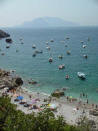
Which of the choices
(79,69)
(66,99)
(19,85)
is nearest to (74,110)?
(66,99)

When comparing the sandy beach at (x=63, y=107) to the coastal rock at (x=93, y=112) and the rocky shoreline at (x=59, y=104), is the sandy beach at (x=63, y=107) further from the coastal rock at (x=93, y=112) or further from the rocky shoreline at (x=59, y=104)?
the coastal rock at (x=93, y=112)

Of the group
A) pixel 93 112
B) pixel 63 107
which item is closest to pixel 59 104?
pixel 63 107

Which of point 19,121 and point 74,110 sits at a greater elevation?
point 19,121

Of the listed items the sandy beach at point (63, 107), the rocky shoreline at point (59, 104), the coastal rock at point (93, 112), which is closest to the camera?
the sandy beach at point (63, 107)

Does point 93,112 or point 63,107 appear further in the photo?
point 63,107

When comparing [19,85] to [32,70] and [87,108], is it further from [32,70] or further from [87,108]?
[87,108]

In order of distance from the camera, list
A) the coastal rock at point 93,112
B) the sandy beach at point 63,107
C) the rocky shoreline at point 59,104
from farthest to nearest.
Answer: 1. the coastal rock at point 93,112
2. the rocky shoreline at point 59,104
3. the sandy beach at point 63,107

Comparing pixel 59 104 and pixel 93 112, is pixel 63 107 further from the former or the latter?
pixel 93 112

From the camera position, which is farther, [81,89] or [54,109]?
[81,89]

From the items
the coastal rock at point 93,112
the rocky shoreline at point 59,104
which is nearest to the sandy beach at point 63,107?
the rocky shoreline at point 59,104

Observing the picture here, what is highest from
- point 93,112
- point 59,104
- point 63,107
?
point 93,112

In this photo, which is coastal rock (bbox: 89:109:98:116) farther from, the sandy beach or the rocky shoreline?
the sandy beach
